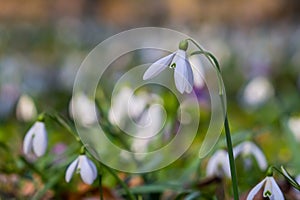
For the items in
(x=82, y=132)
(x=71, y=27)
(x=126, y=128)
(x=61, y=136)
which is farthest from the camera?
(x=71, y=27)

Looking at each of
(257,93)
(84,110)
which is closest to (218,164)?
(84,110)

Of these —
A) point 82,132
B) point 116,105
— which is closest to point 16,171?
point 82,132

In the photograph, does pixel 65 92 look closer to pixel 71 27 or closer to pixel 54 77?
pixel 54 77

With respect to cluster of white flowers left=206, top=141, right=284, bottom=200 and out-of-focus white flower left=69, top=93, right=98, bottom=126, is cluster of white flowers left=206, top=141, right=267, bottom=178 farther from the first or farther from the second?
out-of-focus white flower left=69, top=93, right=98, bottom=126

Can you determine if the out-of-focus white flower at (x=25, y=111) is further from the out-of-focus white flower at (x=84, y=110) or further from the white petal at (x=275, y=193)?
the white petal at (x=275, y=193)

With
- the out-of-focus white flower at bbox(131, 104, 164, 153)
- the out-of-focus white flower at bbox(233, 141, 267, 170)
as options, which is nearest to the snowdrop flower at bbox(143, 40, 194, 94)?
the out-of-focus white flower at bbox(233, 141, 267, 170)

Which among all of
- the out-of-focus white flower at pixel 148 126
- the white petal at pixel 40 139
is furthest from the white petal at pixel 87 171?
the out-of-focus white flower at pixel 148 126

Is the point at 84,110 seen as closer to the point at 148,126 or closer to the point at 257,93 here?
the point at 148,126
